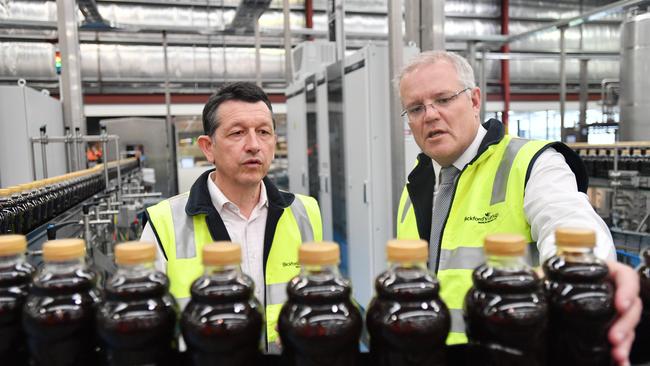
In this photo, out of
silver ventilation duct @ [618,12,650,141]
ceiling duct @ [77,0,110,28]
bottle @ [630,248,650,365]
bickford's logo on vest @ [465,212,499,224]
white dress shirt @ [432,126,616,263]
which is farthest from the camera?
ceiling duct @ [77,0,110,28]

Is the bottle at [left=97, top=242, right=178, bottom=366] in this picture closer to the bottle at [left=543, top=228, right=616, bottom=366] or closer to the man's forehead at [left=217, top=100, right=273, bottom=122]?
the bottle at [left=543, top=228, right=616, bottom=366]

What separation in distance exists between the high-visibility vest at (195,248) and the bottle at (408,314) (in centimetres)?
79

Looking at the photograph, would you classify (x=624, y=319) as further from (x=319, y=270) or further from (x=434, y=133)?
(x=434, y=133)

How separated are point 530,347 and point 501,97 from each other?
40.1 feet

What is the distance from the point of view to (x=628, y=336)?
2.18 ft

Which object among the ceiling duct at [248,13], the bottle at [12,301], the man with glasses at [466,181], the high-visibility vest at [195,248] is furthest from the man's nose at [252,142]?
the ceiling duct at [248,13]

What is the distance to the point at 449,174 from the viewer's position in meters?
1.66

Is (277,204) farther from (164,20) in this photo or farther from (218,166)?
(164,20)

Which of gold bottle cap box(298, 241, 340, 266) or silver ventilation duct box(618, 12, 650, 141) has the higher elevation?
silver ventilation duct box(618, 12, 650, 141)

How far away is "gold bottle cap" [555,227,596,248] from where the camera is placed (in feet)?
2.11

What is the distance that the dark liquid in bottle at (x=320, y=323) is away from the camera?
A: 620 mm

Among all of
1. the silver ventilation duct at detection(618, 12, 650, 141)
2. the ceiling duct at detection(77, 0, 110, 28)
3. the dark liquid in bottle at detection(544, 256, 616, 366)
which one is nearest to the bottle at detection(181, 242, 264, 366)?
the dark liquid in bottle at detection(544, 256, 616, 366)

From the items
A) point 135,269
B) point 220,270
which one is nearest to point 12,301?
point 135,269

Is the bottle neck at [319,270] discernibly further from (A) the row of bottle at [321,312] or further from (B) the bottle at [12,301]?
(B) the bottle at [12,301]
